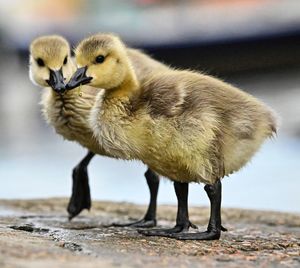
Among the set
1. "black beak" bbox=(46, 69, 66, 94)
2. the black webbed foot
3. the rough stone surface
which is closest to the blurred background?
the black webbed foot

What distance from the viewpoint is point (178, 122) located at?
3105 mm

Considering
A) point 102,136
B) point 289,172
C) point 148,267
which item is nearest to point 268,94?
point 289,172

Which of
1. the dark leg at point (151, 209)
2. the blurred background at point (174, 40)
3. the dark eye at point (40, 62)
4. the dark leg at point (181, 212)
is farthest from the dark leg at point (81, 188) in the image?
the blurred background at point (174, 40)

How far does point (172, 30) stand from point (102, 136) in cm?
863

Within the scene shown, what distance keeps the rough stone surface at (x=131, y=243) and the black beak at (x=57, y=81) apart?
20.0 inches

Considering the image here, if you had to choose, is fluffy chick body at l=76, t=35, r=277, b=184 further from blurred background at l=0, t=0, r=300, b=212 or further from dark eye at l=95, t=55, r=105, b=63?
blurred background at l=0, t=0, r=300, b=212

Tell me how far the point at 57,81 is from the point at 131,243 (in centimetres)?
93

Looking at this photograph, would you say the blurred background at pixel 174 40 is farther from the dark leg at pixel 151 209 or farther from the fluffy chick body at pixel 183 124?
the fluffy chick body at pixel 183 124

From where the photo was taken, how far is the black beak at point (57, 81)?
357cm

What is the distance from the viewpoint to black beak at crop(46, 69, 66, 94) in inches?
141

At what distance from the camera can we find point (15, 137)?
10.8 metres

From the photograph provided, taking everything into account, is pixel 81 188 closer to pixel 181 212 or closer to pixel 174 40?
pixel 181 212

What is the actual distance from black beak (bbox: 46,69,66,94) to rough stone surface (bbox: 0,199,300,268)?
1.67 ft

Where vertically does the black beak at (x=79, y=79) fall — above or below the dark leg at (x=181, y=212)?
above
